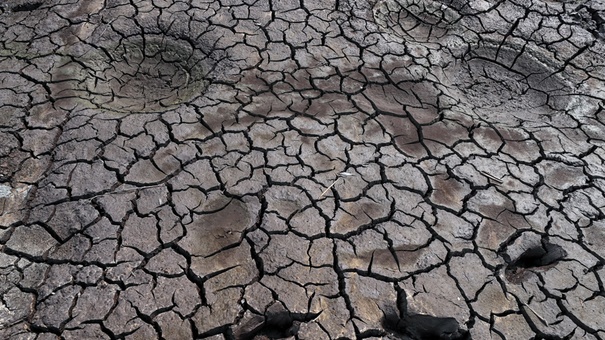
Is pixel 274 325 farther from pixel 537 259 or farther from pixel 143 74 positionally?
pixel 143 74

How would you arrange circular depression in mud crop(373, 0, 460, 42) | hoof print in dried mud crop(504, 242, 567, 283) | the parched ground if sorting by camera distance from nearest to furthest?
the parched ground, hoof print in dried mud crop(504, 242, 567, 283), circular depression in mud crop(373, 0, 460, 42)

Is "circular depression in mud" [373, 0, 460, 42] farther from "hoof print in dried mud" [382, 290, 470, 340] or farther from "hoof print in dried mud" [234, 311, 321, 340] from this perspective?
"hoof print in dried mud" [234, 311, 321, 340]

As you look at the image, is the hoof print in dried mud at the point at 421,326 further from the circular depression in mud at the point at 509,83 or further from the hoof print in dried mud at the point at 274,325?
the circular depression in mud at the point at 509,83

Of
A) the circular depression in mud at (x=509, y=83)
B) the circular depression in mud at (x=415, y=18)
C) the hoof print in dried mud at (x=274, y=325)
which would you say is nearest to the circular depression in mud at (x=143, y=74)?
the circular depression in mud at (x=415, y=18)

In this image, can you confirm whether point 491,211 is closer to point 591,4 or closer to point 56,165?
point 56,165

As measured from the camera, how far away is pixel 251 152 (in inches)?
141

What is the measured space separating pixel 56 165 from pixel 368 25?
104 inches

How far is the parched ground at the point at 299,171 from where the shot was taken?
9.41ft

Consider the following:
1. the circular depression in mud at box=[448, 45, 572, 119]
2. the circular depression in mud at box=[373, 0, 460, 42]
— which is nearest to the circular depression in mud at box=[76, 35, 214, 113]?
the circular depression in mud at box=[373, 0, 460, 42]

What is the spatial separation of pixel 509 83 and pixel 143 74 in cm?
287

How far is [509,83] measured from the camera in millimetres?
4559

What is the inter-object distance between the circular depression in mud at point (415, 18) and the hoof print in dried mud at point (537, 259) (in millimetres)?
2182

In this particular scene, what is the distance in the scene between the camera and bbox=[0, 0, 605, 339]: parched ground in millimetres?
2869

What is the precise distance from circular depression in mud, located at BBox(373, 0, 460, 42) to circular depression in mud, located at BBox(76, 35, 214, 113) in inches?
63.2
